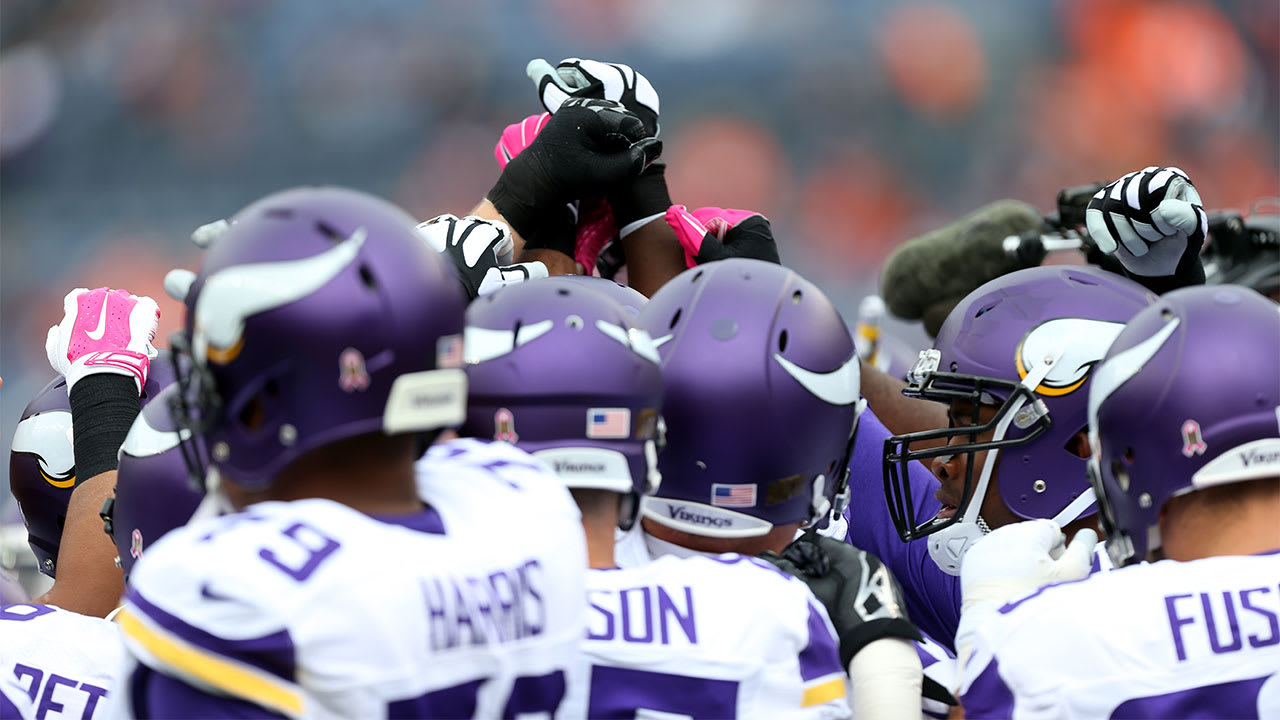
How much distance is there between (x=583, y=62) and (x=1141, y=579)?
209cm

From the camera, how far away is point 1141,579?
1950 millimetres

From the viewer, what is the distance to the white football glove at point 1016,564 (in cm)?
226

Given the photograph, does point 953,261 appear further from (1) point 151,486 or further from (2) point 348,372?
(2) point 348,372

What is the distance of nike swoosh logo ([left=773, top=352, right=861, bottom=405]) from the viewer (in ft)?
7.54

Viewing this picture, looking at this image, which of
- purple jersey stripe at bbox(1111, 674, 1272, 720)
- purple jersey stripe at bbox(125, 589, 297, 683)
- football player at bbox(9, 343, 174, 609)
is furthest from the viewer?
football player at bbox(9, 343, 174, 609)

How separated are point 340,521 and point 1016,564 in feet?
4.12

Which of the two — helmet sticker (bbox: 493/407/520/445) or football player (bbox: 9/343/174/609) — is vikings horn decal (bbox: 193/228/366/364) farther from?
football player (bbox: 9/343/174/609)

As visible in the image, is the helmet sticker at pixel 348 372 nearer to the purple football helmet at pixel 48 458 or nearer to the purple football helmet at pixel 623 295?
the purple football helmet at pixel 623 295

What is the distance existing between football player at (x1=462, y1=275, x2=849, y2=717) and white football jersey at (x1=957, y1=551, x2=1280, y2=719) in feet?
1.10

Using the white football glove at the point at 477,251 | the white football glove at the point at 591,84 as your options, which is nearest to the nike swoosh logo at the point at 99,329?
the white football glove at the point at 477,251

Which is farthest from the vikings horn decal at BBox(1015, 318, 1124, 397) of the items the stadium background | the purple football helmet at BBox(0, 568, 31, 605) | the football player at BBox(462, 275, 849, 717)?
the stadium background

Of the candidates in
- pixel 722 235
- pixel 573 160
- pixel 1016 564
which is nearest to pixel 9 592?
pixel 573 160

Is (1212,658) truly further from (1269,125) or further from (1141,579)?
(1269,125)

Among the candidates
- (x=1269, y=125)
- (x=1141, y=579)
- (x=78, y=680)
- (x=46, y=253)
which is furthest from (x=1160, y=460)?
(x=1269, y=125)
